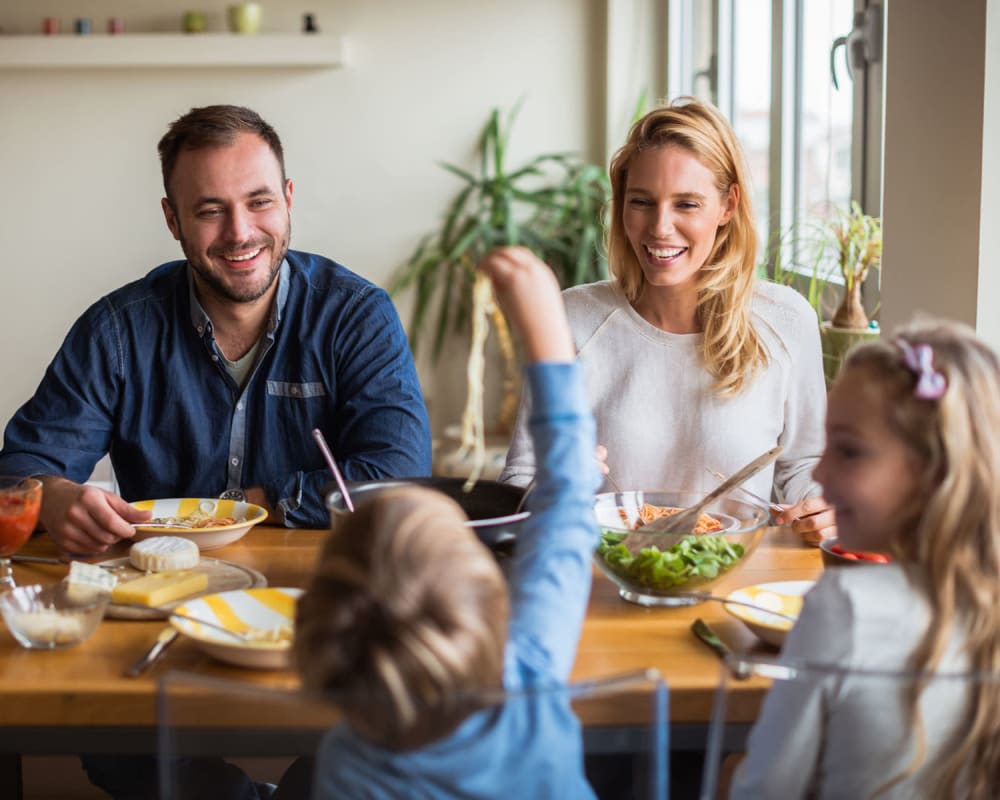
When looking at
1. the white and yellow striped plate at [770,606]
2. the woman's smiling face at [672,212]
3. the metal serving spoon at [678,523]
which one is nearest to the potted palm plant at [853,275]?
the woman's smiling face at [672,212]

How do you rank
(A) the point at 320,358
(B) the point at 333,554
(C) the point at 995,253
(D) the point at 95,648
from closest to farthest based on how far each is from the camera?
(B) the point at 333,554 → (D) the point at 95,648 → (C) the point at 995,253 → (A) the point at 320,358

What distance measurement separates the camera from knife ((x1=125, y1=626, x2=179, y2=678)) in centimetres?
119

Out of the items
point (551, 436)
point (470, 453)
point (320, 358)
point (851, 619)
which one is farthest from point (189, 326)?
point (470, 453)

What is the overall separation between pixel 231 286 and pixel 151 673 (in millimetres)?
1076

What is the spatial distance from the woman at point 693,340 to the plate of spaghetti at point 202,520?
0.54 meters

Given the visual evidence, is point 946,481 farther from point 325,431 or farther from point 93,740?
point 325,431

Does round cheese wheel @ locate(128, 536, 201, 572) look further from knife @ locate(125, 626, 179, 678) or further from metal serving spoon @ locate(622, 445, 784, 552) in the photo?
metal serving spoon @ locate(622, 445, 784, 552)

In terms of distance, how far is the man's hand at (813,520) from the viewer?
5.59 feet

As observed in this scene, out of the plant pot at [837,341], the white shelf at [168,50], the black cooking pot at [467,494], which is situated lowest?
the black cooking pot at [467,494]

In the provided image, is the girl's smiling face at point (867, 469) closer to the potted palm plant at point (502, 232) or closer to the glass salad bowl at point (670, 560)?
the glass salad bowl at point (670, 560)

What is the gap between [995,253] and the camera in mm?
1873

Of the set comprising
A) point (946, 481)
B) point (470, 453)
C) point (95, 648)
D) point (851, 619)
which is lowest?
point (470, 453)

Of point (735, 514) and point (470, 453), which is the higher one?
point (735, 514)

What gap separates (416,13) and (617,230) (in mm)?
2856
